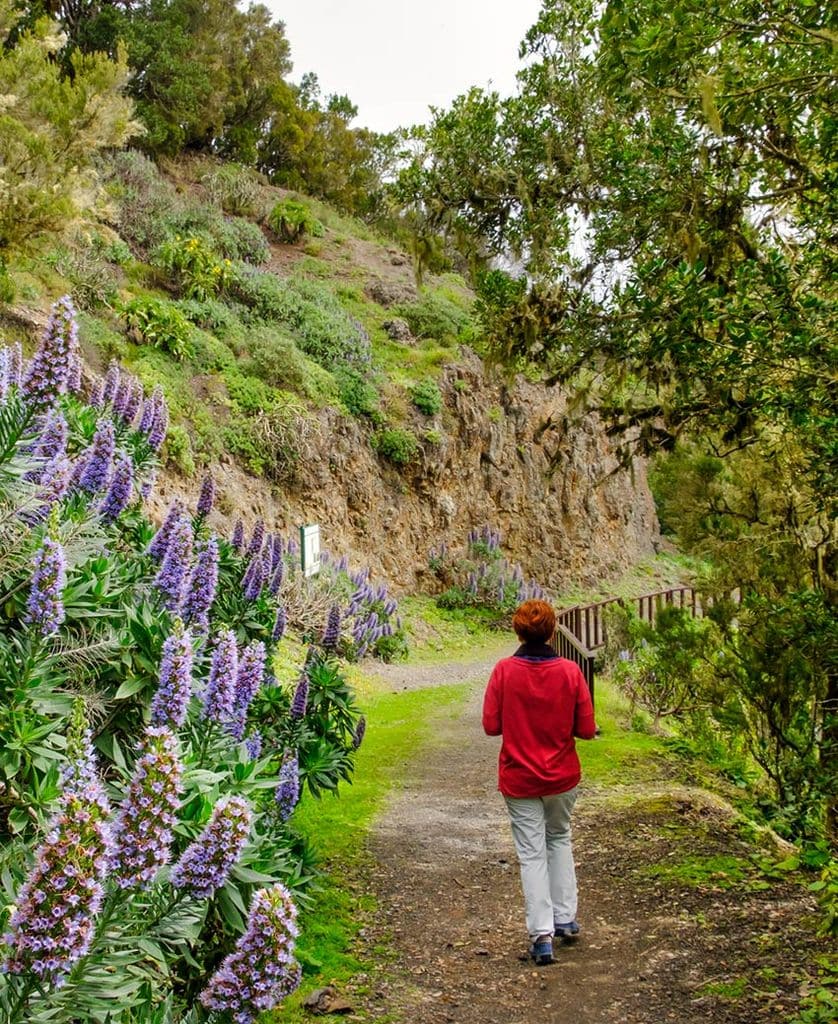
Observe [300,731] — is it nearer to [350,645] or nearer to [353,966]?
[353,966]

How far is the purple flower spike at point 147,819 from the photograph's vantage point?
2.03m

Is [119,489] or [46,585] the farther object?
[119,489]

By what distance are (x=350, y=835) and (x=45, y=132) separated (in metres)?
10.5

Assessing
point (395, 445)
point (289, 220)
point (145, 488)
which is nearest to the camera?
point (145, 488)

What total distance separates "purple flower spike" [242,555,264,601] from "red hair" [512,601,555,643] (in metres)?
1.93

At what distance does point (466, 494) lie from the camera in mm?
20172

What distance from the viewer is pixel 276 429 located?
585 inches

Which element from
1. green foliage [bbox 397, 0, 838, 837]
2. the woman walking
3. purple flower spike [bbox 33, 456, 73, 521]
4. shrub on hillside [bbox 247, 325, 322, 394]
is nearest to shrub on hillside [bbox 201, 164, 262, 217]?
shrub on hillside [bbox 247, 325, 322, 394]

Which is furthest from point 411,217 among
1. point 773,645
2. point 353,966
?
point 353,966

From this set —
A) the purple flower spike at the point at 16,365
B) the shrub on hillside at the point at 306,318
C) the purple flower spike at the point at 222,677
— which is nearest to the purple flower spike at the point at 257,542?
the purple flower spike at the point at 16,365

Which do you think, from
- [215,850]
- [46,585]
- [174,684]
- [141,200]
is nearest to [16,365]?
[46,585]

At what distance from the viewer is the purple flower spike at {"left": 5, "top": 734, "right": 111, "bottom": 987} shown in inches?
70.8

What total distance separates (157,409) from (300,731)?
290cm

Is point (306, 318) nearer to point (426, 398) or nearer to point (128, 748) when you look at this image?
point (426, 398)
